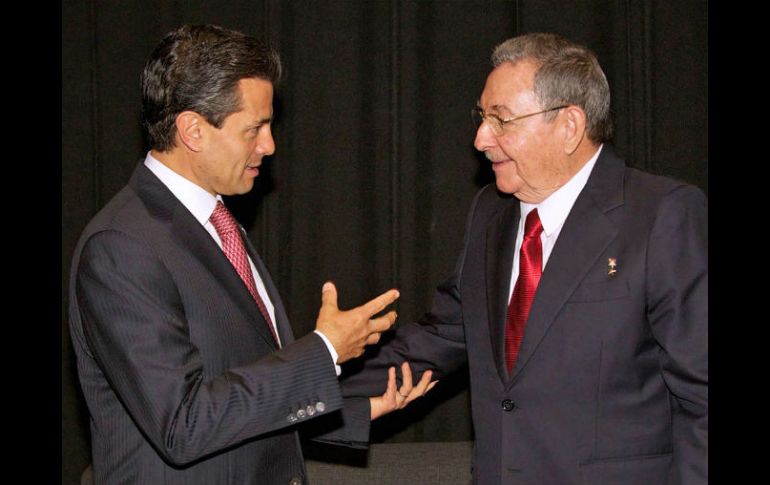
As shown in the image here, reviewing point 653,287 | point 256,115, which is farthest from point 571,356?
point 256,115

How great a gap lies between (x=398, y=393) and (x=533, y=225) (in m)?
0.63

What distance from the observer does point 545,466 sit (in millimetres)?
2049

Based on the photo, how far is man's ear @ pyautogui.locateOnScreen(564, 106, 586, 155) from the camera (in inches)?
87.8

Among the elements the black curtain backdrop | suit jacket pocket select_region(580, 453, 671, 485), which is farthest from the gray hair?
the black curtain backdrop

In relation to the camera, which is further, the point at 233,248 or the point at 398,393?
the point at 398,393

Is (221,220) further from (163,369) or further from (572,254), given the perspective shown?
(572,254)

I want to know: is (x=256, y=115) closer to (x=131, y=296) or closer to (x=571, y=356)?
(x=131, y=296)

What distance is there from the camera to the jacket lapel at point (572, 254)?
206 cm

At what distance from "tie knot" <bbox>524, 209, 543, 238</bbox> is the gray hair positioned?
9.7 inches

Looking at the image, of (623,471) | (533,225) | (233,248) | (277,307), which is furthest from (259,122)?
(623,471)

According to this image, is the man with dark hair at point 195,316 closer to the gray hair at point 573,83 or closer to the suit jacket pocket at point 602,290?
the suit jacket pocket at point 602,290

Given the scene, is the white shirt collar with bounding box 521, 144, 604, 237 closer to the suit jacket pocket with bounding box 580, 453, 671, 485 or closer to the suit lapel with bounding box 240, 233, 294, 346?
the suit jacket pocket with bounding box 580, 453, 671, 485

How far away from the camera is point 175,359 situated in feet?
5.74

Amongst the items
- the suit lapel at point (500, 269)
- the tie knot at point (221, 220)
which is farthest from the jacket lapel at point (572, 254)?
the tie knot at point (221, 220)
